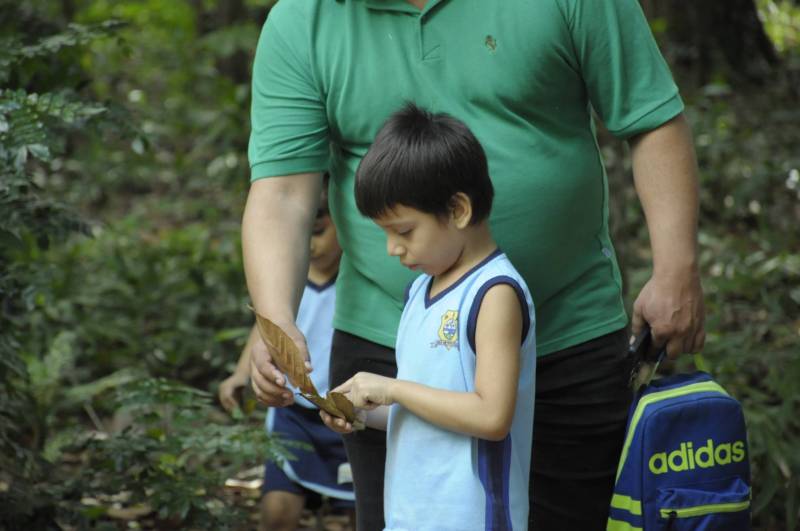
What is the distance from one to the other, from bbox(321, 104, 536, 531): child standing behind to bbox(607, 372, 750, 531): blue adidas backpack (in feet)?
1.10

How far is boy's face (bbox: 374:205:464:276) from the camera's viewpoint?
234 centimetres

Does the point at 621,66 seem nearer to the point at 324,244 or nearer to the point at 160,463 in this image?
the point at 324,244

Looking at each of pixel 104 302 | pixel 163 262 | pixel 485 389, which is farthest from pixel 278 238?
pixel 163 262

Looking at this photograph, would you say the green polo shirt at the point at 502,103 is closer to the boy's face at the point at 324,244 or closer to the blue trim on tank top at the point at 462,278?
the blue trim on tank top at the point at 462,278

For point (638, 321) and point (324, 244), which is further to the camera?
point (324, 244)

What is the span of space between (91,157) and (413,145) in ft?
23.7

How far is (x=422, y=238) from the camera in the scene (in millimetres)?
2342

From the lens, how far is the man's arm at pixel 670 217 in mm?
2609

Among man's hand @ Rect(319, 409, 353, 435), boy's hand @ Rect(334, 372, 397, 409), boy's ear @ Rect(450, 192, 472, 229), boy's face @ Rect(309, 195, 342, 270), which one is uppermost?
boy's ear @ Rect(450, 192, 472, 229)

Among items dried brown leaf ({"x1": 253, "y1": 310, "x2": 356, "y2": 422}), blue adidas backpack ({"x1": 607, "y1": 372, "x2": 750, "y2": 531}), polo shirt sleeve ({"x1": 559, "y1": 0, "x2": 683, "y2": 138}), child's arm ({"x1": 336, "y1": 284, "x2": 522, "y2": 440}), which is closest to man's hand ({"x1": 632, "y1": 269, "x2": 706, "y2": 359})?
blue adidas backpack ({"x1": 607, "y1": 372, "x2": 750, "y2": 531})

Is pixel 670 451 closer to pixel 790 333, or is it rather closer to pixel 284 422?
pixel 284 422

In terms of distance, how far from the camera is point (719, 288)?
6059 mm

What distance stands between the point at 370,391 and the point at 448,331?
197 millimetres

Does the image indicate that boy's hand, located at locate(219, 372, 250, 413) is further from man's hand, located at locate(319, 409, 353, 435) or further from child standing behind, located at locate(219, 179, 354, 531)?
man's hand, located at locate(319, 409, 353, 435)
